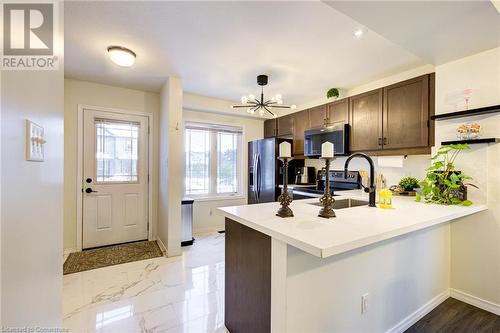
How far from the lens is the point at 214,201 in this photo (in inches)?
172

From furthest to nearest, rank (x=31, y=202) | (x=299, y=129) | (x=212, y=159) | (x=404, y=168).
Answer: (x=212, y=159) → (x=299, y=129) → (x=404, y=168) → (x=31, y=202)

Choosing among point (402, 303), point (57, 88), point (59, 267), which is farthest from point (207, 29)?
point (402, 303)

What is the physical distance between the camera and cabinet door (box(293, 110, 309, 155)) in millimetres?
3873

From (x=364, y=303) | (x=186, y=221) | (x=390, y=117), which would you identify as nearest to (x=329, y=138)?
(x=390, y=117)

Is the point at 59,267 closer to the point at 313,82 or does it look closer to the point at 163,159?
the point at 163,159

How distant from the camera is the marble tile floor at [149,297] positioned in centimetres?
179

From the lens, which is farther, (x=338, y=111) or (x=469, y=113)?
(x=338, y=111)

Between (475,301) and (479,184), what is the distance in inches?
40.7

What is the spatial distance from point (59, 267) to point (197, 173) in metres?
3.27

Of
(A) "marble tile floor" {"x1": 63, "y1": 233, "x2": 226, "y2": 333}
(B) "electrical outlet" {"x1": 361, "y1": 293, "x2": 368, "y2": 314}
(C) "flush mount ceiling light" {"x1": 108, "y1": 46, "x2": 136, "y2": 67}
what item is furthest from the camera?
(C) "flush mount ceiling light" {"x1": 108, "y1": 46, "x2": 136, "y2": 67}

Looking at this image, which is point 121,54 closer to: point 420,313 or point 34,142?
point 34,142

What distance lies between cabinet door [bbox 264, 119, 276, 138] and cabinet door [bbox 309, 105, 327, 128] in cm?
99

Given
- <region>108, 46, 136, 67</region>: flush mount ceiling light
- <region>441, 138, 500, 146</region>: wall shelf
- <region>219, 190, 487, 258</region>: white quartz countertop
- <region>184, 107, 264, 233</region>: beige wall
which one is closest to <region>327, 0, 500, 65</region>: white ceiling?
<region>441, 138, 500, 146</region>: wall shelf

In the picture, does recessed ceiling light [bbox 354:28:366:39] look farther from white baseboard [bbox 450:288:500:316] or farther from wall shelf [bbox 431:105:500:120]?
white baseboard [bbox 450:288:500:316]
